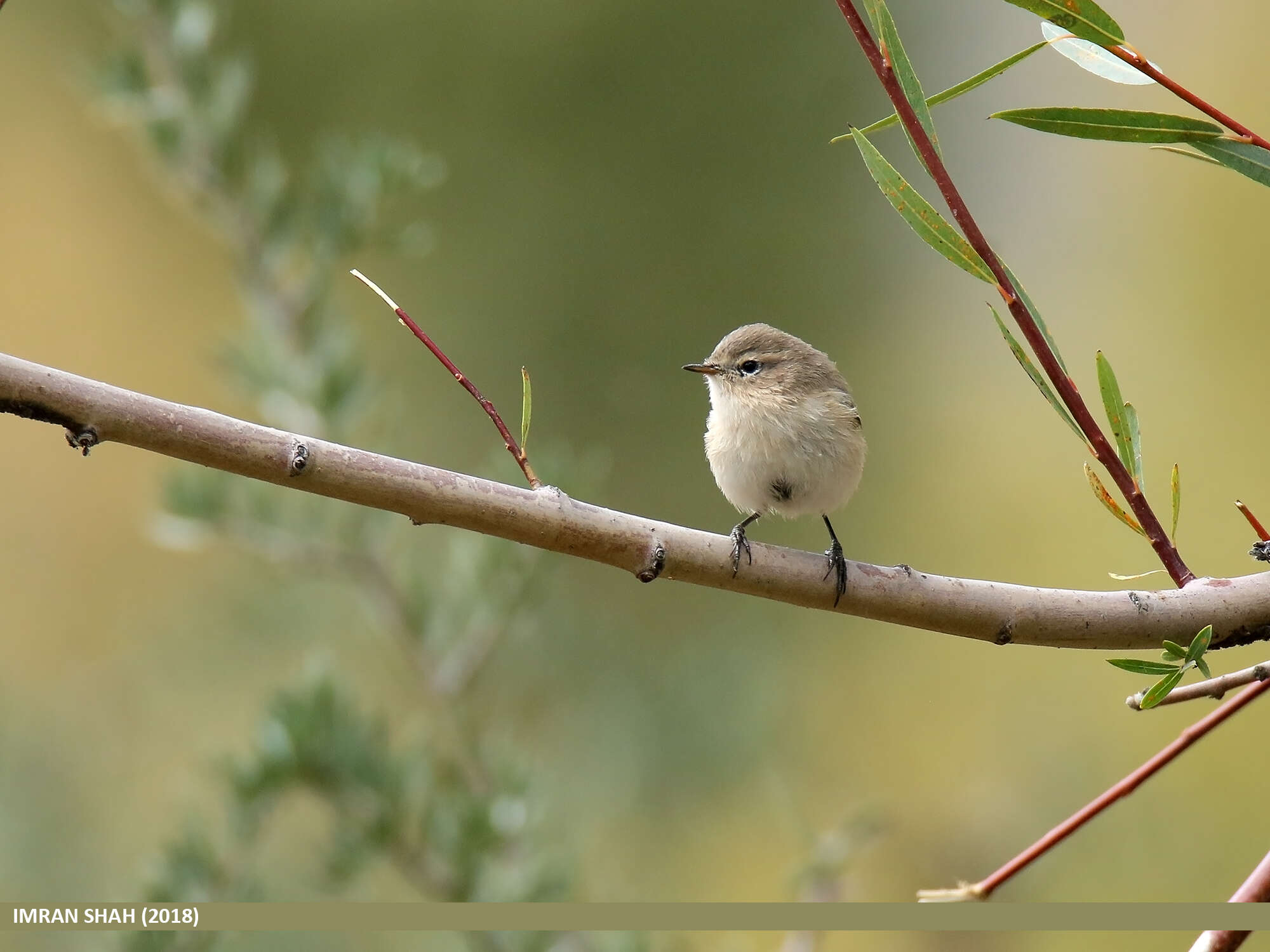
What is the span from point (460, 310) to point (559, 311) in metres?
0.35

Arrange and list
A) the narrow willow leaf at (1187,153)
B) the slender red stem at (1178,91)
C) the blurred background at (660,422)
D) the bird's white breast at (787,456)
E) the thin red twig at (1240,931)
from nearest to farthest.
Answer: the thin red twig at (1240,931) < the slender red stem at (1178,91) < the narrow willow leaf at (1187,153) < the bird's white breast at (787,456) < the blurred background at (660,422)

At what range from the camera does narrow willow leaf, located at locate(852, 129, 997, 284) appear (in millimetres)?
900

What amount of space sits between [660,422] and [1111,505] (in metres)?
3.04

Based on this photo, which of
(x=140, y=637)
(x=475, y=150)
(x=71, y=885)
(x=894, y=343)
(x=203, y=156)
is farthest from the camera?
(x=894, y=343)

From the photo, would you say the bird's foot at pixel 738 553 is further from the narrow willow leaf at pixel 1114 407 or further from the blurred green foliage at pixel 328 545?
the blurred green foliage at pixel 328 545

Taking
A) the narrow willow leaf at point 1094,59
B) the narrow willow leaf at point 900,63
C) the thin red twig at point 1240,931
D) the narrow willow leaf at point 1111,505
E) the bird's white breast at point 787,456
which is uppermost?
the bird's white breast at point 787,456

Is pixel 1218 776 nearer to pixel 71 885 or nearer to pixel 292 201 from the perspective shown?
pixel 292 201

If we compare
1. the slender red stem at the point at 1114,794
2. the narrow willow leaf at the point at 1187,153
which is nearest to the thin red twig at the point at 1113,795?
the slender red stem at the point at 1114,794

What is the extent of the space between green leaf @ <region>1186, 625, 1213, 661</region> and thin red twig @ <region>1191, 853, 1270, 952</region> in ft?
0.49

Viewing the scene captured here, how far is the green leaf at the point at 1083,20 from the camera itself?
0.88m

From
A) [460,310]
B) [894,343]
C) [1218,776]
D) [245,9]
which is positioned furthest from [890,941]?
[245,9]

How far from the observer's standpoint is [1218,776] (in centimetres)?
298

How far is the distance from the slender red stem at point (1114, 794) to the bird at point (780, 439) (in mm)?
938

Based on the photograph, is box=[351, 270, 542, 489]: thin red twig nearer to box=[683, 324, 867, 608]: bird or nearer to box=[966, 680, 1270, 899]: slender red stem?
box=[966, 680, 1270, 899]: slender red stem
